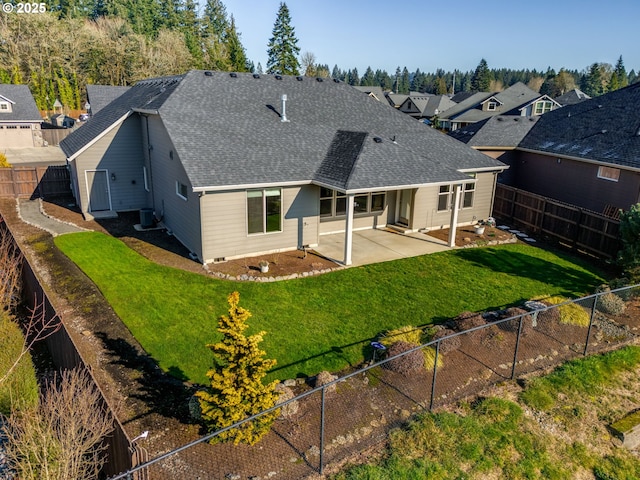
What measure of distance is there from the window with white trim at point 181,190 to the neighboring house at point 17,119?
34.6 meters

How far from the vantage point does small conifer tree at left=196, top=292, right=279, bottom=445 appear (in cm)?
756

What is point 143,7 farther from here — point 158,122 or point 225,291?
point 225,291

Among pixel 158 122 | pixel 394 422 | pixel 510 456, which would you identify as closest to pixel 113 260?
pixel 158 122

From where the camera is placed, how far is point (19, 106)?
43.5 meters

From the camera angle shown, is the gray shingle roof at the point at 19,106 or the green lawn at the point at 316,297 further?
the gray shingle roof at the point at 19,106

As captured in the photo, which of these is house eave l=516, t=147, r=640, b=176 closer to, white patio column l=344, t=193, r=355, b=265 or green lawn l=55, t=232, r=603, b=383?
green lawn l=55, t=232, r=603, b=383

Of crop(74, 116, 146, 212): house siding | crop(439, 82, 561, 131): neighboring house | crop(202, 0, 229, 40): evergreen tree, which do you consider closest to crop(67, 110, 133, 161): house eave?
crop(74, 116, 146, 212): house siding

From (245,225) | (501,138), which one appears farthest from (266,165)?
(501,138)

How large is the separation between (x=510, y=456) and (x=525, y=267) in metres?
9.91

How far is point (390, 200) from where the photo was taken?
20.3 metres

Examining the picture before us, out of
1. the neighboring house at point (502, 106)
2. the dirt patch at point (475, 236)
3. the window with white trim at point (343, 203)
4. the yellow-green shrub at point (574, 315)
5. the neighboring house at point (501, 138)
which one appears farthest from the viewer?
the neighboring house at point (502, 106)

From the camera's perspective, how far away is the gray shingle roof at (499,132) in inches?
1080

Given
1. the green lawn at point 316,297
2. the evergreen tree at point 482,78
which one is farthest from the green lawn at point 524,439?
the evergreen tree at point 482,78

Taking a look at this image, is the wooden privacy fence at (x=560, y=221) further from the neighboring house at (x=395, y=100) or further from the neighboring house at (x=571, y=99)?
the neighboring house at (x=395, y=100)
